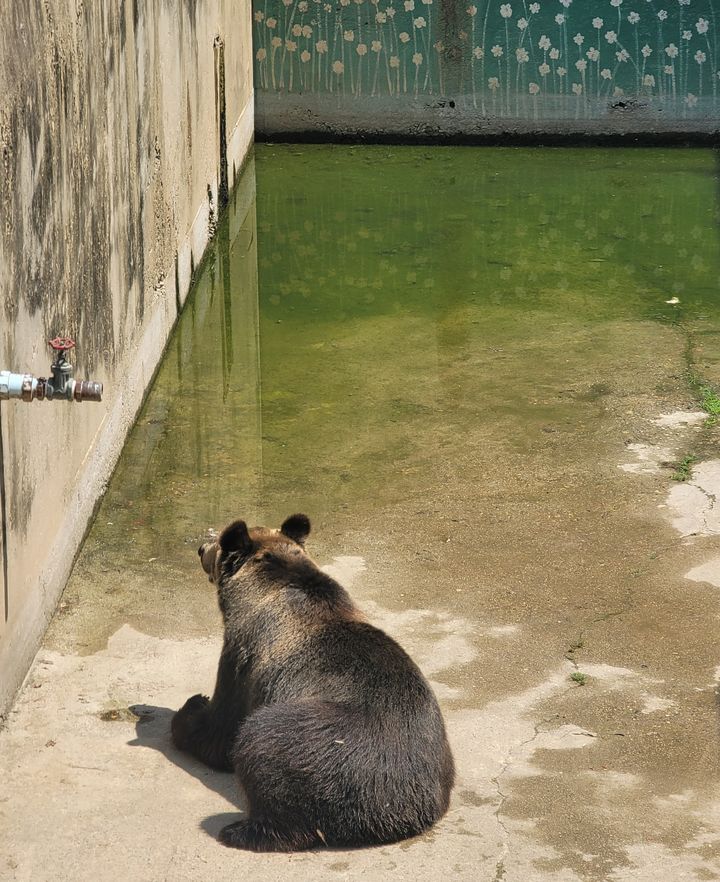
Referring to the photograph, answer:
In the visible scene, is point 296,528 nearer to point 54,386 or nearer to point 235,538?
point 235,538

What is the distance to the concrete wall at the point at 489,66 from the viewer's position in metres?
15.3

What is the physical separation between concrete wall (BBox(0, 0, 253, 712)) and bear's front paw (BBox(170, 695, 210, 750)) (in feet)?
2.22

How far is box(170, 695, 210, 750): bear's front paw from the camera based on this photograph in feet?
16.6

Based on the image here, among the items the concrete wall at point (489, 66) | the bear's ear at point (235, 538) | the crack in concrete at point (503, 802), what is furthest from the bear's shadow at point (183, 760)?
the concrete wall at point (489, 66)

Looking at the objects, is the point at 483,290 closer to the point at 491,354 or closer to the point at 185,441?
the point at 491,354

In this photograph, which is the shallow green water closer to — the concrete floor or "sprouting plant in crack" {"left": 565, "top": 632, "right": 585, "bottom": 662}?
the concrete floor

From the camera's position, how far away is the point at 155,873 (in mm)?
4336

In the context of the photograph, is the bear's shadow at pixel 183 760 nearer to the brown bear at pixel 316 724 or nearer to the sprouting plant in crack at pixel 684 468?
the brown bear at pixel 316 724

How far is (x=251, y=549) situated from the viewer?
5082mm

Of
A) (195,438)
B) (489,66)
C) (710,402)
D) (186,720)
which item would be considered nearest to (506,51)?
(489,66)

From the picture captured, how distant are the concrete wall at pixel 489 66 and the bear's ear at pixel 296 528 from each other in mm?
11022

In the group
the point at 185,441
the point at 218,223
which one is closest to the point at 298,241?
the point at 218,223

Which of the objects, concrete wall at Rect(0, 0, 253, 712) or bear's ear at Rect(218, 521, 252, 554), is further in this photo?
concrete wall at Rect(0, 0, 253, 712)

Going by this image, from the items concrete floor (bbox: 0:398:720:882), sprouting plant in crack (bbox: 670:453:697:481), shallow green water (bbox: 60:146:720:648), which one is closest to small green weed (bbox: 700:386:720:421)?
shallow green water (bbox: 60:146:720:648)
